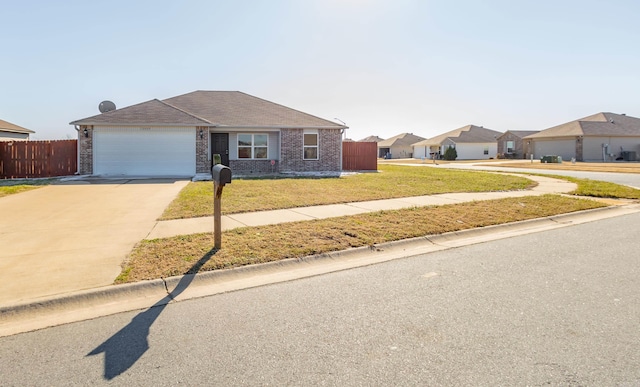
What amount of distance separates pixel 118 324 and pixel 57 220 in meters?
6.04

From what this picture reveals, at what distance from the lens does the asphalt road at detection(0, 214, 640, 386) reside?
3.03 metres

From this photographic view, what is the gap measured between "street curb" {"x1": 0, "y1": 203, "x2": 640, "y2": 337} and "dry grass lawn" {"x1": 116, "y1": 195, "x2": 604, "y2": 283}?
172mm

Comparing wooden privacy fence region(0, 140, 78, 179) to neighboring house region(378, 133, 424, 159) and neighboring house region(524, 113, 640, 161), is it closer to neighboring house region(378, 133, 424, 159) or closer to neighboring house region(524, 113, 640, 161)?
neighboring house region(524, 113, 640, 161)

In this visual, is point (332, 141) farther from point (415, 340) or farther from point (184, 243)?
point (415, 340)

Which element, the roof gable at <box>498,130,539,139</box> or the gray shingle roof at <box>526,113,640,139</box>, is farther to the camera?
the roof gable at <box>498,130,539,139</box>

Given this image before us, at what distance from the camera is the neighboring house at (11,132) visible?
98.6ft

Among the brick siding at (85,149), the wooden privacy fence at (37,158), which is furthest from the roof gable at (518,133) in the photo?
the wooden privacy fence at (37,158)

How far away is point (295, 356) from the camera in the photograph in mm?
3297

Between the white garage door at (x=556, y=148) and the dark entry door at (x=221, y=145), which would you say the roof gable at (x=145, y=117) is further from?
the white garage door at (x=556, y=148)

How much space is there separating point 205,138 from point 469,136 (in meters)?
51.0

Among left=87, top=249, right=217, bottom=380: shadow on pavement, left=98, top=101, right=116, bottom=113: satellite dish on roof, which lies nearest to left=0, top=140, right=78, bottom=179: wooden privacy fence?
left=98, top=101, right=116, bottom=113: satellite dish on roof

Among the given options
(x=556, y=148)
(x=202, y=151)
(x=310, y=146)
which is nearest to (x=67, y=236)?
(x=202, y=151)

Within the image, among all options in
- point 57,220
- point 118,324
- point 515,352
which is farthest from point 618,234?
point 57,220

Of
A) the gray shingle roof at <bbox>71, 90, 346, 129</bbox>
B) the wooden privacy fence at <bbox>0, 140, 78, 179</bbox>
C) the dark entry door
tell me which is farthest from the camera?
the dark entry door
